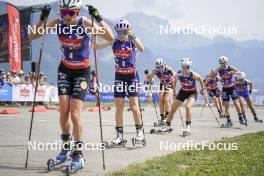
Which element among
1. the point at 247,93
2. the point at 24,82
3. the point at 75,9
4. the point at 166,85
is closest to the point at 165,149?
the point at 75,9

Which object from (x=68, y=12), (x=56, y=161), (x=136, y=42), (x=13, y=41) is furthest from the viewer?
(x=13, y=41)

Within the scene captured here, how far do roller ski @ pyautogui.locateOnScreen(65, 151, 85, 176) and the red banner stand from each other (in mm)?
25892

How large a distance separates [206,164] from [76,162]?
7.77ft

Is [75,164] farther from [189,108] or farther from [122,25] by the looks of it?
[189,108]

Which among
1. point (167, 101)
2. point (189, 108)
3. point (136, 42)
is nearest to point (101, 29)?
point (136, 42)

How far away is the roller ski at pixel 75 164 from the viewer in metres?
6.10

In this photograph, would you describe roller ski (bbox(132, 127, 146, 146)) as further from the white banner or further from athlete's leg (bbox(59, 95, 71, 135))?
the white banner

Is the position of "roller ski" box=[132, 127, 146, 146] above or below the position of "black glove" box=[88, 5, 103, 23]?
below

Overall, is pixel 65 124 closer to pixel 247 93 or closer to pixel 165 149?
pixel 165 149

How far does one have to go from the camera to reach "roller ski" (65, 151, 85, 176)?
20.0 ft

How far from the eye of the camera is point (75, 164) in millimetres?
6316

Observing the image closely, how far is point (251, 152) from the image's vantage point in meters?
8.64

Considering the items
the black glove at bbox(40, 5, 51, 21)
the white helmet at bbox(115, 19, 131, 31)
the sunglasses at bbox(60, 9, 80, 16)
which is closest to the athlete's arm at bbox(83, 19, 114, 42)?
the sunglasses at bbox(60, 9, 80, 16)

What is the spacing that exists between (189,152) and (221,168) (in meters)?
1.63
